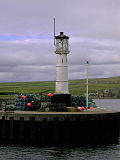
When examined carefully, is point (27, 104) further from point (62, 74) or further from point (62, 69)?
point (62, 69)

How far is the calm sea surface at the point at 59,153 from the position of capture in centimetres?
2956

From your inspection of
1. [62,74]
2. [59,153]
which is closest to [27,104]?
[62,74]

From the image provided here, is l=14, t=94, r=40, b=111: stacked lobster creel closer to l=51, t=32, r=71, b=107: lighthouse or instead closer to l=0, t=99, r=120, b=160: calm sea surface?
l=51, t=32, r=71, b=107: lighthouse

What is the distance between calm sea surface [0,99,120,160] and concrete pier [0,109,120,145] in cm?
188

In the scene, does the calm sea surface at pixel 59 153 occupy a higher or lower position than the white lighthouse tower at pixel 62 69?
lower

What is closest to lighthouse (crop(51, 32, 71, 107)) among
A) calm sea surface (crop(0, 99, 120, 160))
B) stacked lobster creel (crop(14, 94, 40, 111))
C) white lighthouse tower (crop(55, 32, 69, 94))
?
white lighthouse tower (crop(55, 32, 69, 94))

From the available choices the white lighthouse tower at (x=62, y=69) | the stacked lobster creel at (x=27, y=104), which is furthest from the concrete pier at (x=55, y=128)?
the white lighthouse tower at (x=62, y=69)

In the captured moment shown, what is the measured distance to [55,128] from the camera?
34.2 metres

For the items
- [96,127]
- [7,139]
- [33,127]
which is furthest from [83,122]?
[7,139]

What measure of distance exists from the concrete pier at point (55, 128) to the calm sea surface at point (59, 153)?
1.88 metres

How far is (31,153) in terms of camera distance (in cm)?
3081

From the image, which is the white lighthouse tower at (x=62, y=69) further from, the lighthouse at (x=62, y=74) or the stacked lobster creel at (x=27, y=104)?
the stacked lobster creel at (x=27, y=104)

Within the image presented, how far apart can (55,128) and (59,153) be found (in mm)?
3667

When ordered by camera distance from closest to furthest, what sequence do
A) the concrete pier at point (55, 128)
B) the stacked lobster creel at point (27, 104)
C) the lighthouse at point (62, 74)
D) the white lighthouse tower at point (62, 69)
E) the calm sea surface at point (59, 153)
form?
the calm sea surface at point (59, 153), the concrete pier at point (55, 128), the lighthouse at point (62, 74), the stacked lobster creel at point (27, 104), the white lighthouse tower at point (62, 69)
